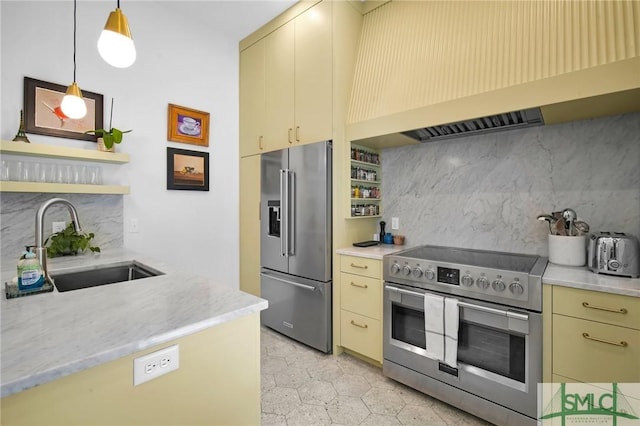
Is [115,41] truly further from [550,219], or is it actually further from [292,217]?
[550,219]

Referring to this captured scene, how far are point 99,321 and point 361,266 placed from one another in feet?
5.61

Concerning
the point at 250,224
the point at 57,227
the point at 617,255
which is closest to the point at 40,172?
the point at 57,227

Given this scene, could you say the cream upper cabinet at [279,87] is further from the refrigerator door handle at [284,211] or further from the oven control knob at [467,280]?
the oven control knob at [467,280]

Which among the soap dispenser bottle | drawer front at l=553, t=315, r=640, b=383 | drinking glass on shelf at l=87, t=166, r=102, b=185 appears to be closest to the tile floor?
drawer front at l=553, t=315, r=640, b=383

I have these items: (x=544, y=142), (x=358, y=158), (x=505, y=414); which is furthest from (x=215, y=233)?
(x=544, y=142)

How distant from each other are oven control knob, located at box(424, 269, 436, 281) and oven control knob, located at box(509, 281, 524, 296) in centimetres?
41

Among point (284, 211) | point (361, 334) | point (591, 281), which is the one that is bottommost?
point (361, 334)

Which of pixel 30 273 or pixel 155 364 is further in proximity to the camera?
pixel 30 273

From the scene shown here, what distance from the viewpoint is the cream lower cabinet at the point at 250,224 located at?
124 inches

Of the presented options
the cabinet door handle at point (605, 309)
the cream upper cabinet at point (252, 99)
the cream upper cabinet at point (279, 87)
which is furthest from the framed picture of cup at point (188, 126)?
the cabinet door handle at point (605, 309)

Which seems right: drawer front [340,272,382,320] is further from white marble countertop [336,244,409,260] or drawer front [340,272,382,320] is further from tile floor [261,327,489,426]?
tile floor [261,327,489,426]

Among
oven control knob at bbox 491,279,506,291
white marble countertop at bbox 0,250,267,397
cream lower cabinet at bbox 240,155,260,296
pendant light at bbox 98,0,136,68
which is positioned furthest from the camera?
cream lower cabinet at bbox 240,155,260,296

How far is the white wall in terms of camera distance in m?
2.11

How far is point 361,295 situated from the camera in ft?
7.49
